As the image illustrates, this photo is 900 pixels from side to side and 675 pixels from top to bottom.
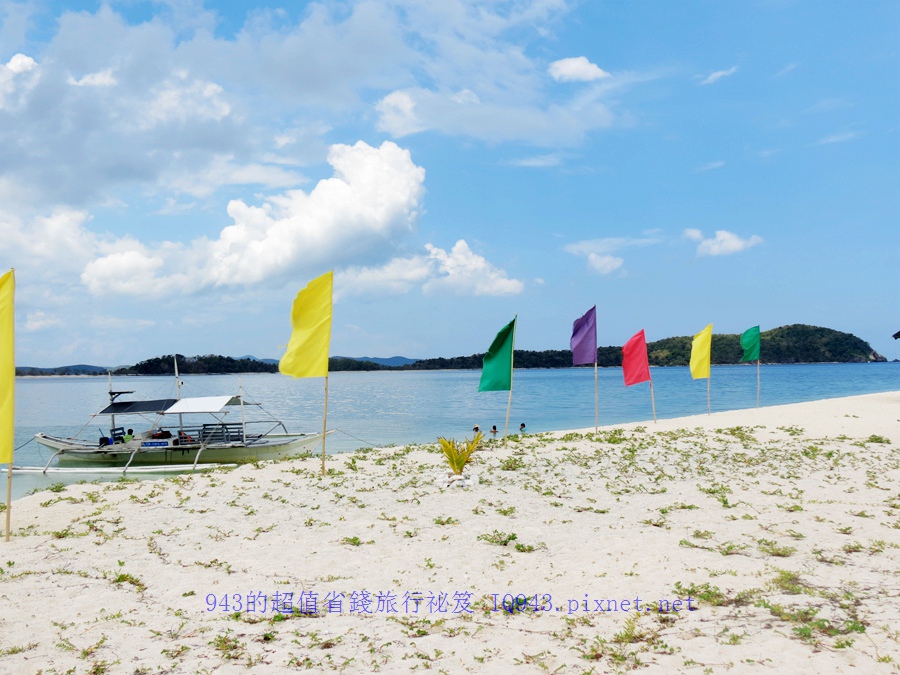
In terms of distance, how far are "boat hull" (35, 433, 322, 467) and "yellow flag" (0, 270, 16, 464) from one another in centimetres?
1225

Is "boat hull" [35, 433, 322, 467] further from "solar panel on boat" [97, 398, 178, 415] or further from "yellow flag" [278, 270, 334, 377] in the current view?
"yellow flag" [278, 270, 334, 377]

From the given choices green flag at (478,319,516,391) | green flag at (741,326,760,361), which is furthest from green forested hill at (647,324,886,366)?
green flag at (478,319,516,391)

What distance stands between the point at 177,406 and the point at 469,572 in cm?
1880

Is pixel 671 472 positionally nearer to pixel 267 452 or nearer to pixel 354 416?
pixel 267 452

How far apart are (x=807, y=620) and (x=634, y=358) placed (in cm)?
1554

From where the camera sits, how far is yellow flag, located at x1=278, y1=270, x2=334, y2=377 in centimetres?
1271

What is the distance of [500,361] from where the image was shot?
1588cm

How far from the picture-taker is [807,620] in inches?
219

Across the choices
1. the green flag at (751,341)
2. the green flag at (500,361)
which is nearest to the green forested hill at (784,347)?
the green flag at (751,341)

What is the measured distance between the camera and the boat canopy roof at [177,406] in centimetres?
2272

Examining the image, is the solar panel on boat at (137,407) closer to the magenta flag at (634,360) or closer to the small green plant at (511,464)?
the small green plant at (511,464)

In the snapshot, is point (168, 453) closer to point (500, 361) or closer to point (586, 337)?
point (500, 361)

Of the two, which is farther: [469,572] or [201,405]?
[201,405]

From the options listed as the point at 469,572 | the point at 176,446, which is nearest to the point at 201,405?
the point at 176,446
